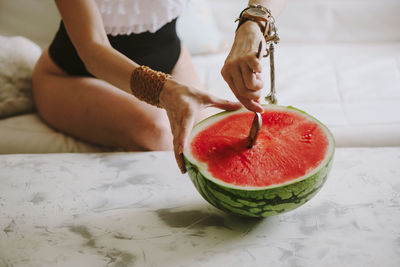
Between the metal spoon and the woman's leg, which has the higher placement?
the metal spoon

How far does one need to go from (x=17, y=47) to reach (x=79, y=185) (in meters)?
0.93

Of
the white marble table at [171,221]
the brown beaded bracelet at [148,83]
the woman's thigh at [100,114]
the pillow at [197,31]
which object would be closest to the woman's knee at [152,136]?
the woman's thigh at [100,114]

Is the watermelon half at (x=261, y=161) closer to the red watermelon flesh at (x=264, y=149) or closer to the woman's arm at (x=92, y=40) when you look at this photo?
the red watermelon flesh at (x=264, y=149)

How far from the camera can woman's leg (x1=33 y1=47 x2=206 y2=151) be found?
4.19 ft

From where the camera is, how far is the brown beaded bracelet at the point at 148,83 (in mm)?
946

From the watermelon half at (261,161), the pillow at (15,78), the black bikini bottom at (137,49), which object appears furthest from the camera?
the pillow at (15,78)

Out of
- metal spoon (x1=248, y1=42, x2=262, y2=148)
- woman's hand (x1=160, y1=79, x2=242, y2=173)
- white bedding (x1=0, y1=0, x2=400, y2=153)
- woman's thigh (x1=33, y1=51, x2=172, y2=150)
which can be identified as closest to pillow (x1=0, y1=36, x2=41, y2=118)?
white bedding (x1=0, y1=0, x2=400, y2=153)

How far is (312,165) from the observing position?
0.77 meters

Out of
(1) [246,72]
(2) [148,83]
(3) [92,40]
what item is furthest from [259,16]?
(3) [92,40]

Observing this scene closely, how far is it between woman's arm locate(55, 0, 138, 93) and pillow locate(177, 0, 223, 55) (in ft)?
2.89

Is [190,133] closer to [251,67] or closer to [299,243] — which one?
[251,67]

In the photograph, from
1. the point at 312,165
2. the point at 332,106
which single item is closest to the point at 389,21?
the point at 332,106

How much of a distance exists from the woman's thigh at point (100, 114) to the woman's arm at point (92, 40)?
0.22 meters

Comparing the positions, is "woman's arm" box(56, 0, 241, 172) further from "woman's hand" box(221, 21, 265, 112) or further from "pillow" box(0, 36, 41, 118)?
"pillow" box(0, 36, 41, 118)
